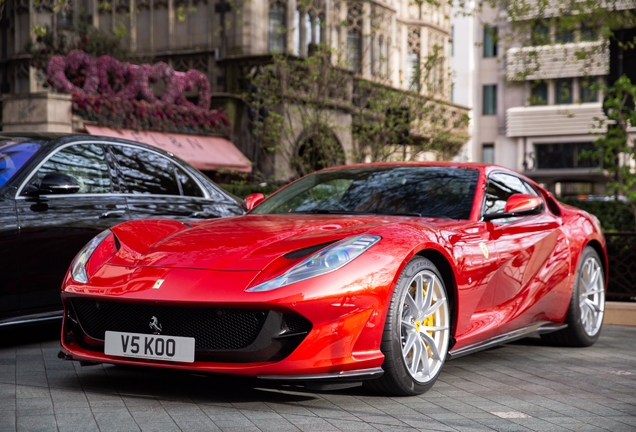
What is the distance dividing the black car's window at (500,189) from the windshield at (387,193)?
0.17m

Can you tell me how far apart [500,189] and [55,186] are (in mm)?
3134

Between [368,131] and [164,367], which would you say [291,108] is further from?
[164,367]

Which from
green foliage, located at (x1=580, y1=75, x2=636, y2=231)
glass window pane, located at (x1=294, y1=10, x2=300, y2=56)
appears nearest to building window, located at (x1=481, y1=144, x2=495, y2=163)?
glass window pane, located at (x1=294, y1=10, x2=300, y2=56)

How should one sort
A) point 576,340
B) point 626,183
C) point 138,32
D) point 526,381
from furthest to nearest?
point 138,32 < point 626,183 < point 576,340 < point 526,381

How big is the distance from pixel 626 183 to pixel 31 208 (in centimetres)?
744

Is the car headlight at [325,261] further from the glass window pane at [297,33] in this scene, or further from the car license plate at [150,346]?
the glass window pane at [297,33]

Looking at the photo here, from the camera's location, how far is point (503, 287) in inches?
201

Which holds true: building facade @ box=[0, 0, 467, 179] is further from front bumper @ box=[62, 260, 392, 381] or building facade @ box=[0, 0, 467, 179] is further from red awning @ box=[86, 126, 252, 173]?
front bumper @ box=[62, 260, 392, 381]

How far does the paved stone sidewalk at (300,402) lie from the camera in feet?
12.0

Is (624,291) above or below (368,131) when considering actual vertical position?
below

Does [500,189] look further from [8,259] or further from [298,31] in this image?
[298,31]

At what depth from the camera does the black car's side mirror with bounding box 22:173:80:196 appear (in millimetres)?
5547

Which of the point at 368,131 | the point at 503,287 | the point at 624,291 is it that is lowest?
the point at 624,291

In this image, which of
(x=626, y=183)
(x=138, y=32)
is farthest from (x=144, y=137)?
(x=626, y=183)
